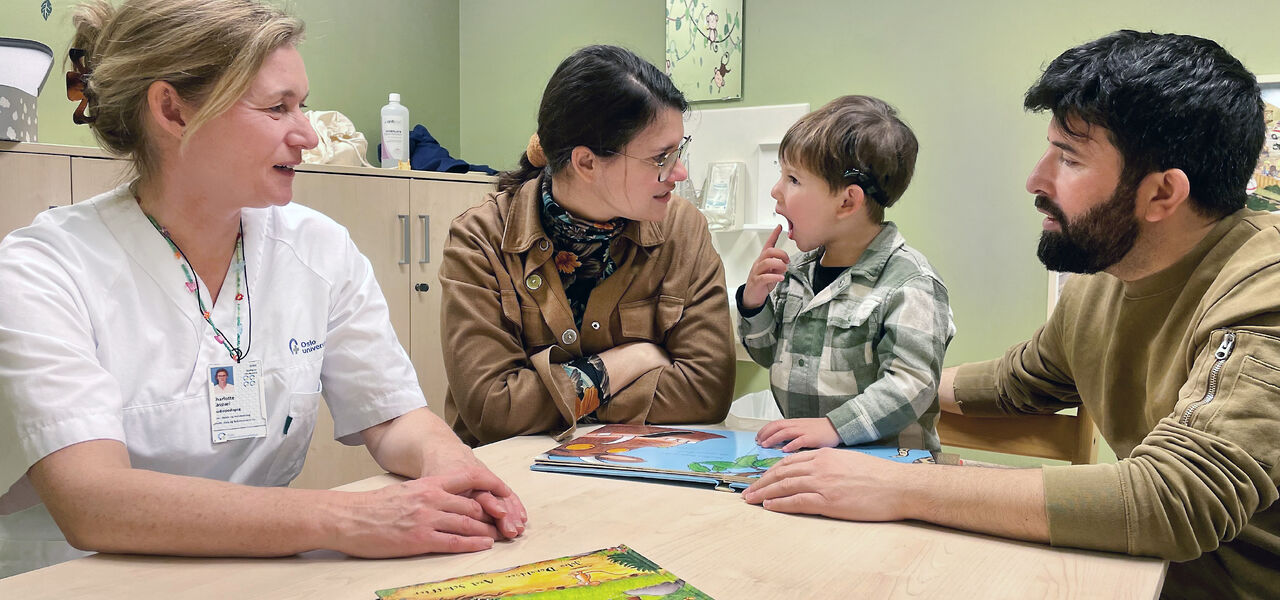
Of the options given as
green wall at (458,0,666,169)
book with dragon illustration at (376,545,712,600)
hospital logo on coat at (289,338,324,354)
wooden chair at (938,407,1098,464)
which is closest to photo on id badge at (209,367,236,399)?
hospital logo on coat at (289,338,324,354)

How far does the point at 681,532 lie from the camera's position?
3.81ft

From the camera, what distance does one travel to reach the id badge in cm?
135

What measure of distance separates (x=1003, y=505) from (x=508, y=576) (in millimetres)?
621

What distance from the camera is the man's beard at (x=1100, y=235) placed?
1.45 m

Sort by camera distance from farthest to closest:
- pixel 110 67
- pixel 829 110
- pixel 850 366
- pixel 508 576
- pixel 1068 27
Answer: pixel 1068 27
pixel 829 110
pixel 850 366
pixel 110 67
pixel 508 576

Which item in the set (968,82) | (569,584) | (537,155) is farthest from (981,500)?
(968,82)

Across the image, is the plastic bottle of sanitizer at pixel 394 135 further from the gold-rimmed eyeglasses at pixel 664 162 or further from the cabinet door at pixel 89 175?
the gold-rimmed eyeglasses at pixel 664 162

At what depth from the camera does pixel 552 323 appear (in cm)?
185

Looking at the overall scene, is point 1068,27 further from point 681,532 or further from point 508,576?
point 508,576

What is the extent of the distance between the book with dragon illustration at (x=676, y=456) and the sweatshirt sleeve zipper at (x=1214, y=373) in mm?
380

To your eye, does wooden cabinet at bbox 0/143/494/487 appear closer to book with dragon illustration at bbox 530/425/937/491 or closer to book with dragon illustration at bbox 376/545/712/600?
book with dragon illustration at bbox 530/425/937/491

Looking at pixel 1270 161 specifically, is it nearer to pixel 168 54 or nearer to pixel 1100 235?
pixel 1100 235

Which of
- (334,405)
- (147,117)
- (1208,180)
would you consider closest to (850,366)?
(1208,180)

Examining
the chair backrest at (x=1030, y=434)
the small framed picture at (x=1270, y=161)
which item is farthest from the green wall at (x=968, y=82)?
the chair backrest at (x=1030, y=434)
